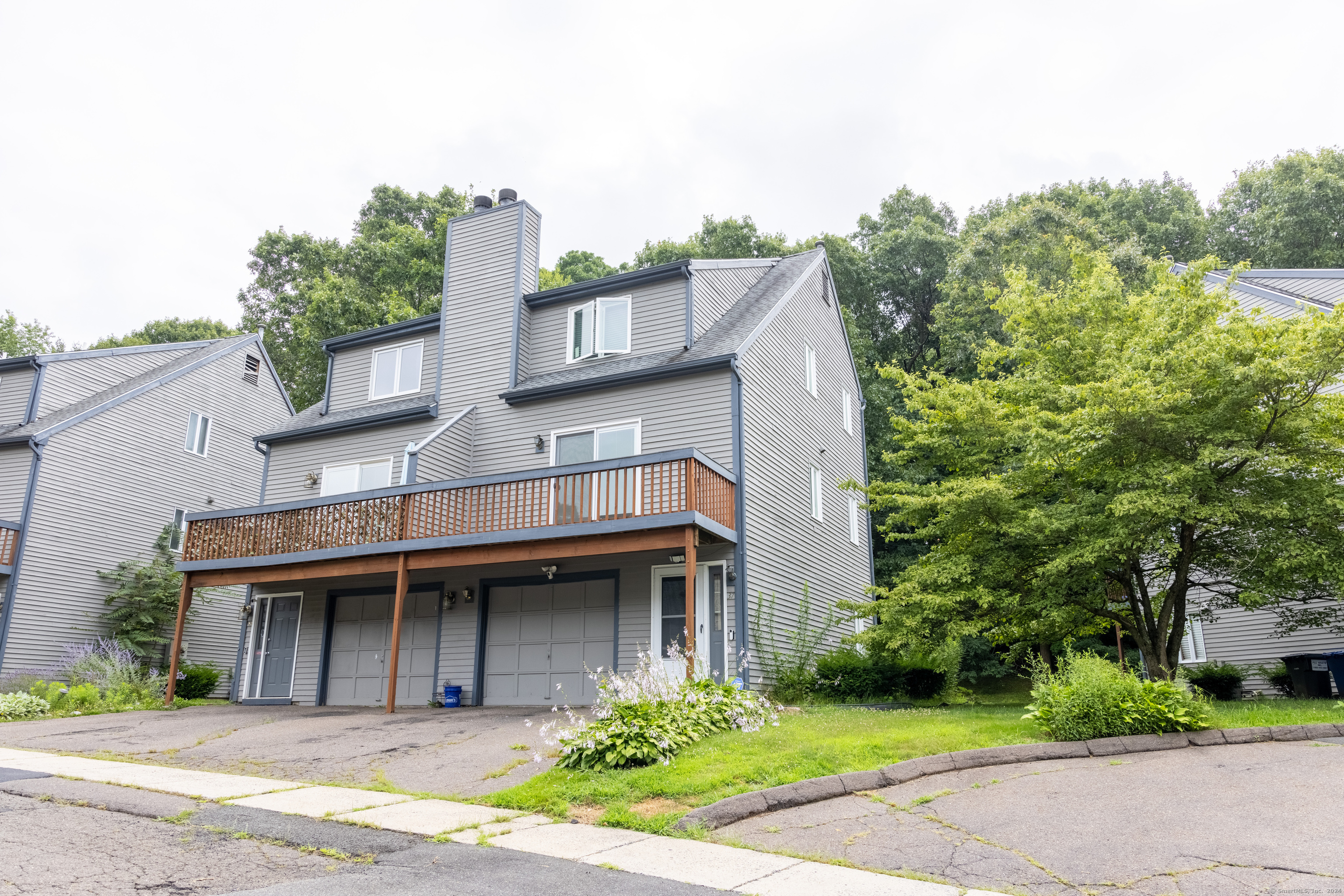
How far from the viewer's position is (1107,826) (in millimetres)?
5609

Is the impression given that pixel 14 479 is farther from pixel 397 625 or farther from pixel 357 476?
pixel 397 625

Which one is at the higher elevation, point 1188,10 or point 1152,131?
point 1152,131

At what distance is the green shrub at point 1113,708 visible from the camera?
7.90m

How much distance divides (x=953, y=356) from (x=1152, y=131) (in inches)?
523

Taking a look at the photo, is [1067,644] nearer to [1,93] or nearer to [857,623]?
[857,623]

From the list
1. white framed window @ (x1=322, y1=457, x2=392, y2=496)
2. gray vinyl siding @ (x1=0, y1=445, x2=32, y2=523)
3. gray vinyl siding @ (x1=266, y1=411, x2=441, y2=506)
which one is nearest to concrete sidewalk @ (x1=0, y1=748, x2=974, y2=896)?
white framed window @ (x1=322, y1=457, x2=392, y2=496)

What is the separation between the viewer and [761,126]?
23594 millimetres

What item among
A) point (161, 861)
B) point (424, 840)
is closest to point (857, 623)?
point (424, 840)

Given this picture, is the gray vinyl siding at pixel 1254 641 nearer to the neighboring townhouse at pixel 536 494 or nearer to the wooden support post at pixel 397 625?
the neighboring townhouse at pixel 536 494

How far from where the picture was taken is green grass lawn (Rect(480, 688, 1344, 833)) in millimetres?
6555

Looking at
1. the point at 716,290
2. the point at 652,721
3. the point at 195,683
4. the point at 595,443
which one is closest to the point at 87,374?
the point at 195,683

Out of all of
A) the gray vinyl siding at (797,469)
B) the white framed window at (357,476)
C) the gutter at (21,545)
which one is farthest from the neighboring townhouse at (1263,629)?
the gutter at (21,545)

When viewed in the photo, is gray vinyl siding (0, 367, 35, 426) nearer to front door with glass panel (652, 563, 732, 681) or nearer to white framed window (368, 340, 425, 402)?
white framed window (368, 340, 425, 402)

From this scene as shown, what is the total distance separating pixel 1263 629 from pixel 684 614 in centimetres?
1199
